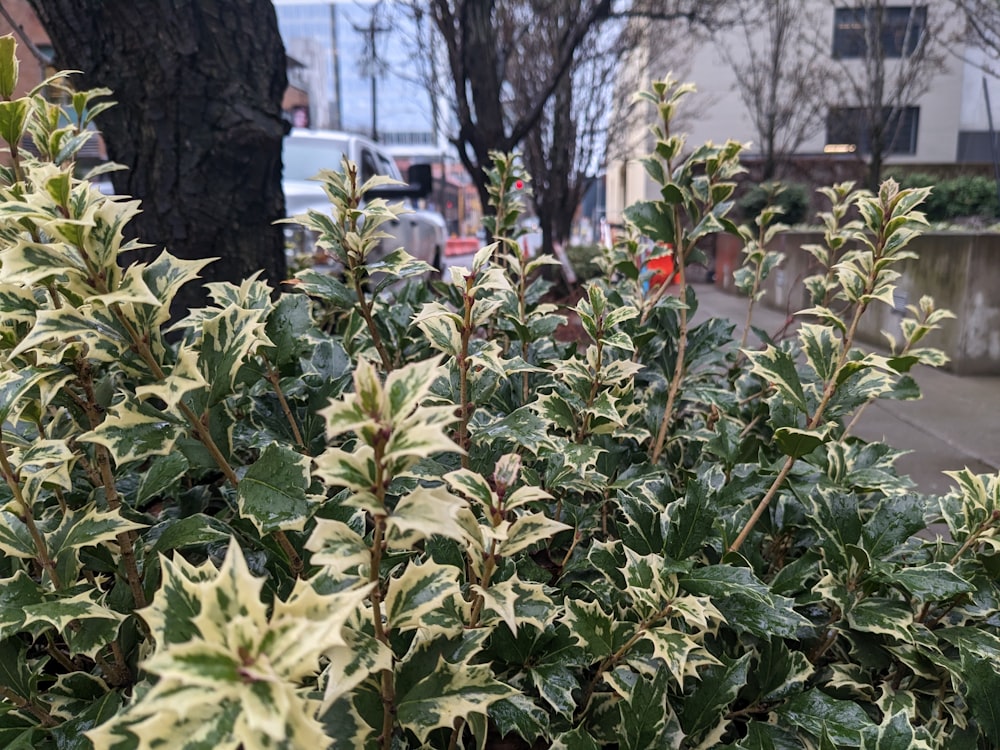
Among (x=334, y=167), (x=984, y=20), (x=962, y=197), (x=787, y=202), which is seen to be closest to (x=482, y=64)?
(x=334, y=167)

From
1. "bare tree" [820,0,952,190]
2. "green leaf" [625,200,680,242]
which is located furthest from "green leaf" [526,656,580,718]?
"bare tree" [820,0,952,190]

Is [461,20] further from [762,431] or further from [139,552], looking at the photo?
[139,552]

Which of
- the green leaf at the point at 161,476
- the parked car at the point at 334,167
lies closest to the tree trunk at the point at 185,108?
the green leaf at the point at 161,476

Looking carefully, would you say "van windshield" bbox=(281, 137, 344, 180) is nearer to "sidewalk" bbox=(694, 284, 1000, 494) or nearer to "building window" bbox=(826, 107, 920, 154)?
"sidewalk" bbox=(694, 284, 1000, 494)

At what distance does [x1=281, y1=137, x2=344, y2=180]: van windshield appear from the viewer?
24.5 ft

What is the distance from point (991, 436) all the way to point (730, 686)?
4.04 m

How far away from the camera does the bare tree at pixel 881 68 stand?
11438mm

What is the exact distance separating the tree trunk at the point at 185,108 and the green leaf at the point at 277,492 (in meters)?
1.56

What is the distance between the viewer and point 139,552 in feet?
3.80

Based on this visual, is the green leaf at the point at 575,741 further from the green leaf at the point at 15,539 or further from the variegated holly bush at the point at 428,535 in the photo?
the green leaf at the point at 15,539

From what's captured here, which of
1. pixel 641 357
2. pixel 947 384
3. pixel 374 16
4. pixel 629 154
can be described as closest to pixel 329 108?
pixel 629 154

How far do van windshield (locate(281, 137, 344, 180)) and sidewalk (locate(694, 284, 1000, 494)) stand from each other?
5.96m

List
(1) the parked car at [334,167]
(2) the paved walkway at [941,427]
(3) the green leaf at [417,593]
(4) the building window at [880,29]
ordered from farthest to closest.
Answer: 1. (4) the building window at [880,29]
2. (1) the parked car at [334,167]
3. (2) the paved walkway at [941,427]
4. (3) the green leaf at [417,593]

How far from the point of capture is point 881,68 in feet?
37.6
